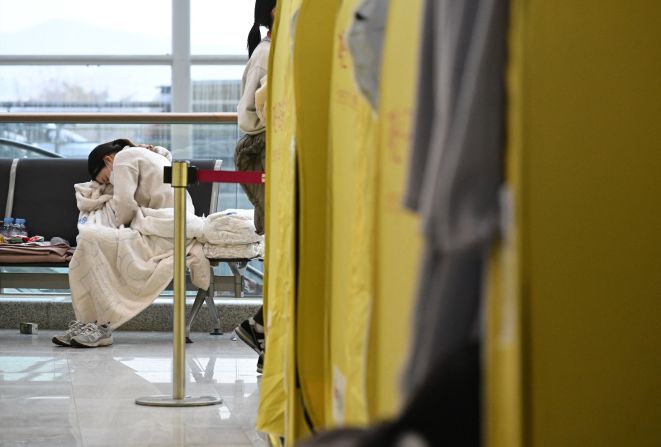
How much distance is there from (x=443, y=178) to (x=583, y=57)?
0.90ft

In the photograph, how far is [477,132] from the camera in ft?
2.97

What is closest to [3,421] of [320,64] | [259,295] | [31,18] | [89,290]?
[320,64]

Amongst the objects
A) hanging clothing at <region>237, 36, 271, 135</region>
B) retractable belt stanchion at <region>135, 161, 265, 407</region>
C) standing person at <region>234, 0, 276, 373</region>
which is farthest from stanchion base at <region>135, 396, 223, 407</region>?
hanging clothing at <region>237, 36, 271, 135</region>

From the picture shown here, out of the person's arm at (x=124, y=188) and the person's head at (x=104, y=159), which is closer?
the person's arm at (x=124, y=188)

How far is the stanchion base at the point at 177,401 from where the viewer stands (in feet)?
11.6

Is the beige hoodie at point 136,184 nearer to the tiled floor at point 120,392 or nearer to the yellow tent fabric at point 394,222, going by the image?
the tiled floor at point 120,392

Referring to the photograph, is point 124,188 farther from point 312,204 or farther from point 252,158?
point 312,204

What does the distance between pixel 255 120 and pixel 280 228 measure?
163cm

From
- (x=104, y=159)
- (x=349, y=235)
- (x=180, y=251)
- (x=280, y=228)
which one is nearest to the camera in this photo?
(x=349, y=235)

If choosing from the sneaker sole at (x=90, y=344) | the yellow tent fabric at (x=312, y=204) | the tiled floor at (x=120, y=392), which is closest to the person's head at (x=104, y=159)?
the tiled floor at (x=120, y=392)

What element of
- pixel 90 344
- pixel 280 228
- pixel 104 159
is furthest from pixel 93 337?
pixel 280 228

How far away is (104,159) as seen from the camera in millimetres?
5949

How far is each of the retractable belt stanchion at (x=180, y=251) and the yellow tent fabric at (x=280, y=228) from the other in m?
1.00

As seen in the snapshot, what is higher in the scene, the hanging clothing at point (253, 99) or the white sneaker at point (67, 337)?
the hanging clothing at point (253, 99)
